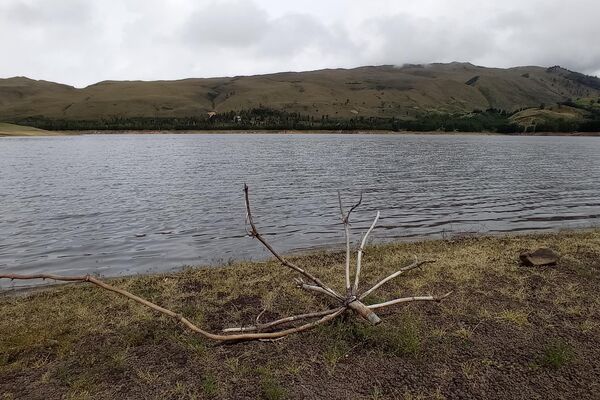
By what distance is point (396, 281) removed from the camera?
11.8 metres

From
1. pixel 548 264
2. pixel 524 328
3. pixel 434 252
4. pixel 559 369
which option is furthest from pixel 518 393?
pixel 434 252

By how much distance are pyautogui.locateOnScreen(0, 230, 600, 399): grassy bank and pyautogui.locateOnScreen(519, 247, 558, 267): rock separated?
0.45m

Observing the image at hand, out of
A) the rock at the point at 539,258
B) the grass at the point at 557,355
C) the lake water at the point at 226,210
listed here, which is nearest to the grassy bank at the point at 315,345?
the grass at the point at 557,355

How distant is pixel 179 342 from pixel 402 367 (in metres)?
4.13

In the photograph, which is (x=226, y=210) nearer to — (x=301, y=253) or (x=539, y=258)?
(x=301, y=253)

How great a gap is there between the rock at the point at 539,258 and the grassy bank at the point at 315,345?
0.45m

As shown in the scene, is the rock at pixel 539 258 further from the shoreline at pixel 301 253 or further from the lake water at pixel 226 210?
the lake water at pixel 226 210

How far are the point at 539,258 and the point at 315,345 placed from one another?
8628 millimetres

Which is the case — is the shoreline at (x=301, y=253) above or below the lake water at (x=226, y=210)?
above

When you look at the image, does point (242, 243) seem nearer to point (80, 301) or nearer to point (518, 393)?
point (80, 301)

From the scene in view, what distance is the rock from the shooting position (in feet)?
42.2

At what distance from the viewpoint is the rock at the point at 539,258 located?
12.9 metres

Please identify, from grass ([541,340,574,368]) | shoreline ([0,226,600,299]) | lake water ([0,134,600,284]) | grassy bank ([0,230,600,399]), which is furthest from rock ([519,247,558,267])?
lake water ([0,134,600,284])

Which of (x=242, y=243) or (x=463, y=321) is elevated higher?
(x=463, y=321)
